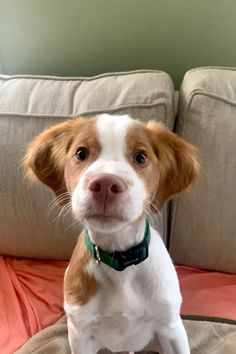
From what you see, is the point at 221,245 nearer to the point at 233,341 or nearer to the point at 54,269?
the point at 233,341

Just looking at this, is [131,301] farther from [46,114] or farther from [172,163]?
[46,114]

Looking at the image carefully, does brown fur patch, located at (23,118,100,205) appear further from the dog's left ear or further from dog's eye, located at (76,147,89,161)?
the dog's left ear

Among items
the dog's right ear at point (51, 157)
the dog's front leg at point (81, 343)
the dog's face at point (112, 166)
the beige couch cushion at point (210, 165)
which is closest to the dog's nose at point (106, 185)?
the dog's face at point (112, 166)

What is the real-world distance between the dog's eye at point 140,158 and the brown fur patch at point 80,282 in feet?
0.83

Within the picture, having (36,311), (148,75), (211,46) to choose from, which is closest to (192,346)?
(36,311)

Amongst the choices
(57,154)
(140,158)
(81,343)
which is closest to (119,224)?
(140,158)

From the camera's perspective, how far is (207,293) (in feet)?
4.75

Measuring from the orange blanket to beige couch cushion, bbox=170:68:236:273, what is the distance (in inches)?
3.4

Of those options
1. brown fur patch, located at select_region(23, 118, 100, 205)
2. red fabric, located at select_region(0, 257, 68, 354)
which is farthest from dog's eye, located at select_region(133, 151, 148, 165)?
red fabric, located at select_region(0, 257, 68, 354)

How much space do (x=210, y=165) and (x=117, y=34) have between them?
510 mm

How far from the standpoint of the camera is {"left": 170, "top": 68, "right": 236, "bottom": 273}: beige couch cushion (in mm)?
1320

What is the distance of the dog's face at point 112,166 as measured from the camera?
868mm

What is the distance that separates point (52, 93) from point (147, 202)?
0.57 metres

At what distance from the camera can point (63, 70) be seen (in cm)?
164
